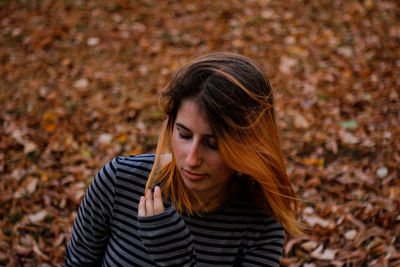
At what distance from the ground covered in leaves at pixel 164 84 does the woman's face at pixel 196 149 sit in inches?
45.9

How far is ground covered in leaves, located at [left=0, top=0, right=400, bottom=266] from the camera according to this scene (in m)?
2.84

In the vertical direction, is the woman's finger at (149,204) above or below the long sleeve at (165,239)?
above

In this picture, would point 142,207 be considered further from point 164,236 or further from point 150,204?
point 164,236

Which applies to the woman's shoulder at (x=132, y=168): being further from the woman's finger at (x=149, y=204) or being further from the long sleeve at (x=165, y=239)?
the long sleeve at (x=165, y=239)

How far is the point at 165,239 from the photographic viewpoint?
1.54m

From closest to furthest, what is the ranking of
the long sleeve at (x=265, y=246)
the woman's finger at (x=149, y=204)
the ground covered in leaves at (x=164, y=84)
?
the woman's finger at (x=149, y=204) < the long sleeve at (x=265, y=246) < the ground covered in leaves at (x=164, y=84)

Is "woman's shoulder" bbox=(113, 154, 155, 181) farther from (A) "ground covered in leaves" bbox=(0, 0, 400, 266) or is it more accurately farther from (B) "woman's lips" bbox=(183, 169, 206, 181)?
(A) "ground covered in leaves" bbox=(0, 0, 400, 266)

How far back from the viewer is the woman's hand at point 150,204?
61.6 inches

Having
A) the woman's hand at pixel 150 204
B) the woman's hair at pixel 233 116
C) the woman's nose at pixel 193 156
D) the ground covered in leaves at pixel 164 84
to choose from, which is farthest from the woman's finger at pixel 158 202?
the ground covered in leaves at pixel 164 84

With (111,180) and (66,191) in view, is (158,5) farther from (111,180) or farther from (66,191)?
(111,180)

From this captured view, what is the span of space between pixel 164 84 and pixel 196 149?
10.2 ft

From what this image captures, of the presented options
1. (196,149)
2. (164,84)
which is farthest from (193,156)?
(164,84)

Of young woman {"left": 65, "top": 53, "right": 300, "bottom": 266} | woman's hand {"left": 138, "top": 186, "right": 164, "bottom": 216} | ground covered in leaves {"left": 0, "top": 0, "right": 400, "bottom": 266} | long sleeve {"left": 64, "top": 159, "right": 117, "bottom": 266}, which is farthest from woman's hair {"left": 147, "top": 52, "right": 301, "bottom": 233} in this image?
ground covered in leaves {"left": 0, "top": 0, "right": 400, "bottom": 266}

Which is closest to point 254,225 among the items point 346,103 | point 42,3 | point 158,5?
point 346,103
